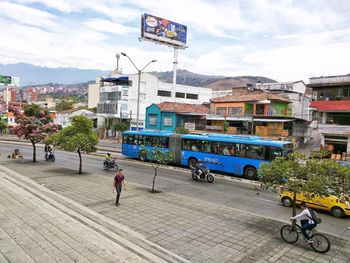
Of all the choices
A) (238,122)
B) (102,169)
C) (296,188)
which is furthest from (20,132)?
(238,122)

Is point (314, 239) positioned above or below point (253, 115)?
below

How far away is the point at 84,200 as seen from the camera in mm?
15773

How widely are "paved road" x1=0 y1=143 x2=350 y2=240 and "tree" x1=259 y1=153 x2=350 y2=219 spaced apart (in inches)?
109

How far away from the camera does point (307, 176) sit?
38.6 feet

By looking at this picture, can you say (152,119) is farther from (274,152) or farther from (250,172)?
(274,152)

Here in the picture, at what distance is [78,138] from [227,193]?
11315mm

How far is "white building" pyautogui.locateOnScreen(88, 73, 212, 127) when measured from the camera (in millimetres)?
69250

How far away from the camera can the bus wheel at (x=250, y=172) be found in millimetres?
24562

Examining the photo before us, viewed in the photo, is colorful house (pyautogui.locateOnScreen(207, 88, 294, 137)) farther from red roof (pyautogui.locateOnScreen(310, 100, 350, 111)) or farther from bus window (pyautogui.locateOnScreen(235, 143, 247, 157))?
bus window (pyautogui.locateOnScreen(235, 143, 247, 157))

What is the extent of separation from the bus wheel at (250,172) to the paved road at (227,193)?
44.1 inches

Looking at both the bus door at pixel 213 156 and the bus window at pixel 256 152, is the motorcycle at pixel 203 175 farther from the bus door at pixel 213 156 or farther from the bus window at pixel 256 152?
the bus window at pixel 256 152

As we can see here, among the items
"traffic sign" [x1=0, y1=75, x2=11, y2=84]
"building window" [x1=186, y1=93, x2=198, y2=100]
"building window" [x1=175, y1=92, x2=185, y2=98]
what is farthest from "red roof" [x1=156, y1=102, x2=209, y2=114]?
"traffic sign" [x1=0, y1=75, x2=11, y2=84]

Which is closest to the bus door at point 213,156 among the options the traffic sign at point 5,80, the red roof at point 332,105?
the red roof at point 332,105

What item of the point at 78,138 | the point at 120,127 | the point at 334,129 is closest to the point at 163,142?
the point at 78,138
